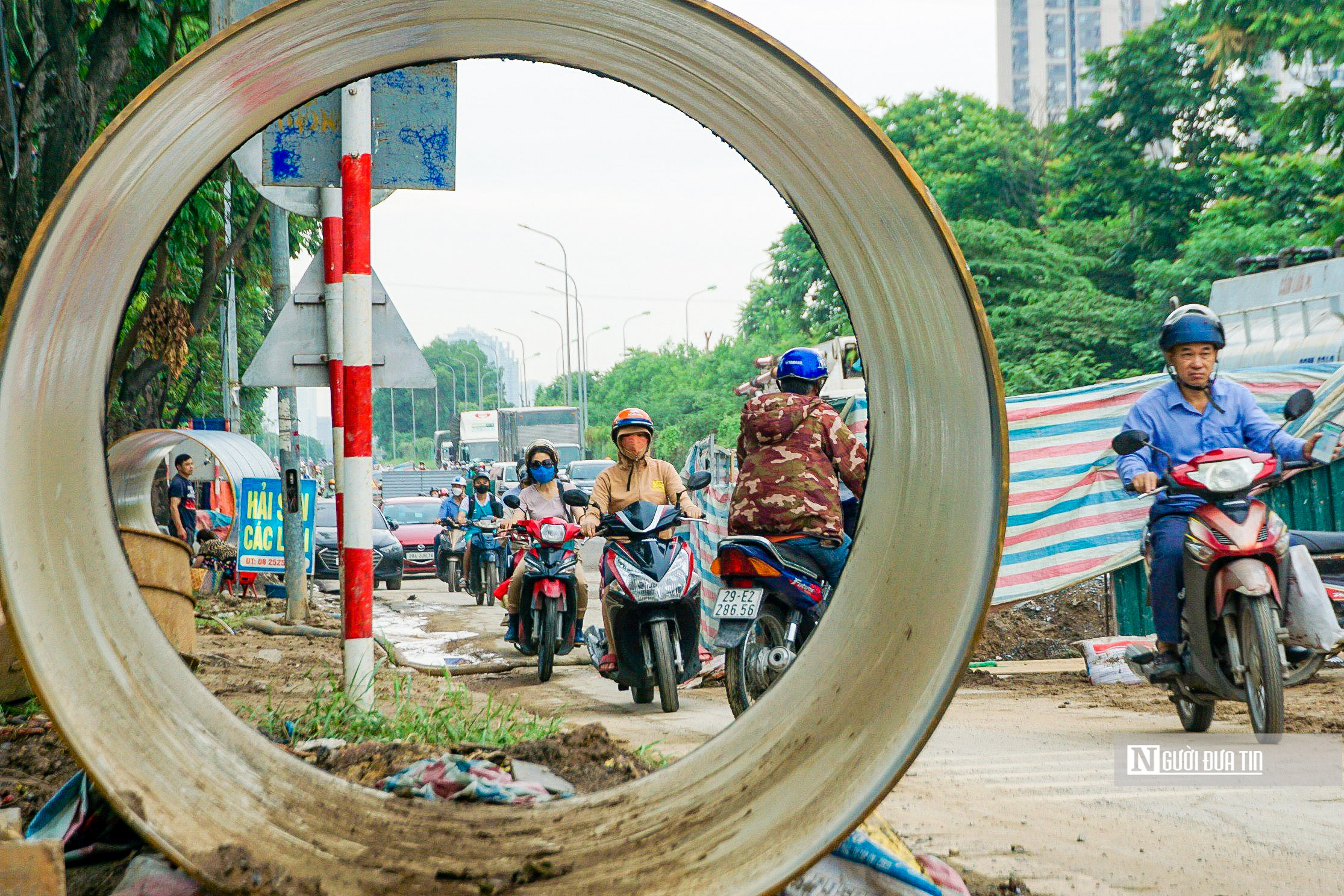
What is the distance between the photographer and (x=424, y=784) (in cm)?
385

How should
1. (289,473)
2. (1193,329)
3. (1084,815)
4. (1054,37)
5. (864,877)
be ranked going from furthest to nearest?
(1054,37) < (289,473) < (1193,329) < (1084,815) < (864,877)

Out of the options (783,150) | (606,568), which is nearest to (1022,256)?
(606,568)

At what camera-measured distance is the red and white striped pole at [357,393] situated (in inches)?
211

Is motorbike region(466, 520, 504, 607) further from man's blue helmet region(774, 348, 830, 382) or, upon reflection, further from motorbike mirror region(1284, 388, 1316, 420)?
motorbike mirror region(1284, 388, 1316, 420)

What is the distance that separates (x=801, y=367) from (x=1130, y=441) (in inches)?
63.3

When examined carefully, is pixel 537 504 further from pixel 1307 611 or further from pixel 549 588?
pixel 1307 611

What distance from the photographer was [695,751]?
11.9 ft

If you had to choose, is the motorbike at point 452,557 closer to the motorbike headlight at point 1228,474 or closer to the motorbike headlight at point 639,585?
the motorbike headlight at point 639,585

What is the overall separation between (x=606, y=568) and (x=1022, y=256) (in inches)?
1050

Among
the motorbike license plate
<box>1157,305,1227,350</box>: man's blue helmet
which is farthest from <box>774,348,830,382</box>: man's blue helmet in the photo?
<box>1157,305,1227,350</box>: man's blue helmet

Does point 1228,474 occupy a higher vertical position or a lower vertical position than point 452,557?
higher

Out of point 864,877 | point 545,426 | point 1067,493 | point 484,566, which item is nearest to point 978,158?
point 545,426

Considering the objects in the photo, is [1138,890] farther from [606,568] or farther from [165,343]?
[165,343]

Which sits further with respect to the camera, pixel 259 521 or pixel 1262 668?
pixel 259 521
